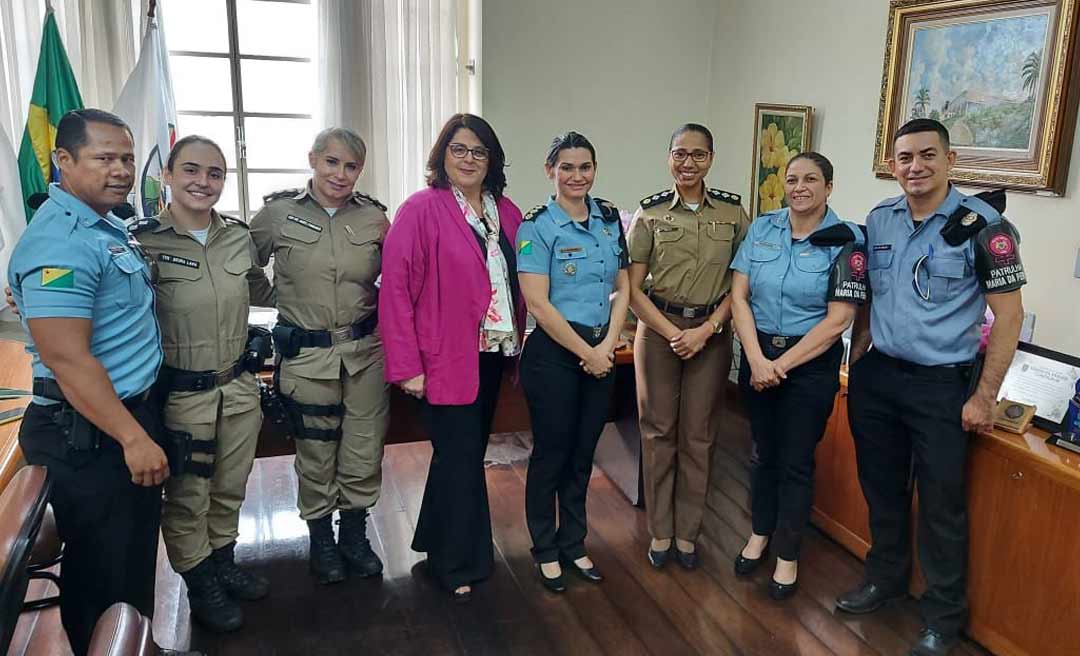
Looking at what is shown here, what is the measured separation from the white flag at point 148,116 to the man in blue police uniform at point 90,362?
197cm

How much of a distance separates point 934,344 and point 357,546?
6.37 feet

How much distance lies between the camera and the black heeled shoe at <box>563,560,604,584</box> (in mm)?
2727

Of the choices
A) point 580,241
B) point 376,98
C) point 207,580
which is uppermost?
point 376,98

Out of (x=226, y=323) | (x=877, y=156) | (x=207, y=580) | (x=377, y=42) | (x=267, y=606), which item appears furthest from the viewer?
(x=377, y=42)

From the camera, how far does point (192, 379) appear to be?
2.17 metres

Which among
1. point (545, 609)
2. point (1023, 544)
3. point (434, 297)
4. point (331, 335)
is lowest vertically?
point (545, 609)

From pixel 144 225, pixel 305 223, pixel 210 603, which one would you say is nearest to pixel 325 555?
pixel 210 603

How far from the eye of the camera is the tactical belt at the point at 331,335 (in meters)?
2.40

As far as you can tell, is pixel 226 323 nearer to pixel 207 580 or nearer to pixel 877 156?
pixel 207 580

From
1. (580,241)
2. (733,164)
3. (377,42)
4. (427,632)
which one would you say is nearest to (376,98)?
(377,42)

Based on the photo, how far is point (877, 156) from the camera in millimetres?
3512

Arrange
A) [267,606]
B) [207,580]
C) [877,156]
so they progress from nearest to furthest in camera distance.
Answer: [207,580]
[267,606]
[877,156]

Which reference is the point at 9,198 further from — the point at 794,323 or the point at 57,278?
the point at 794,323

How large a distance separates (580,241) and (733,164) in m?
2.40
